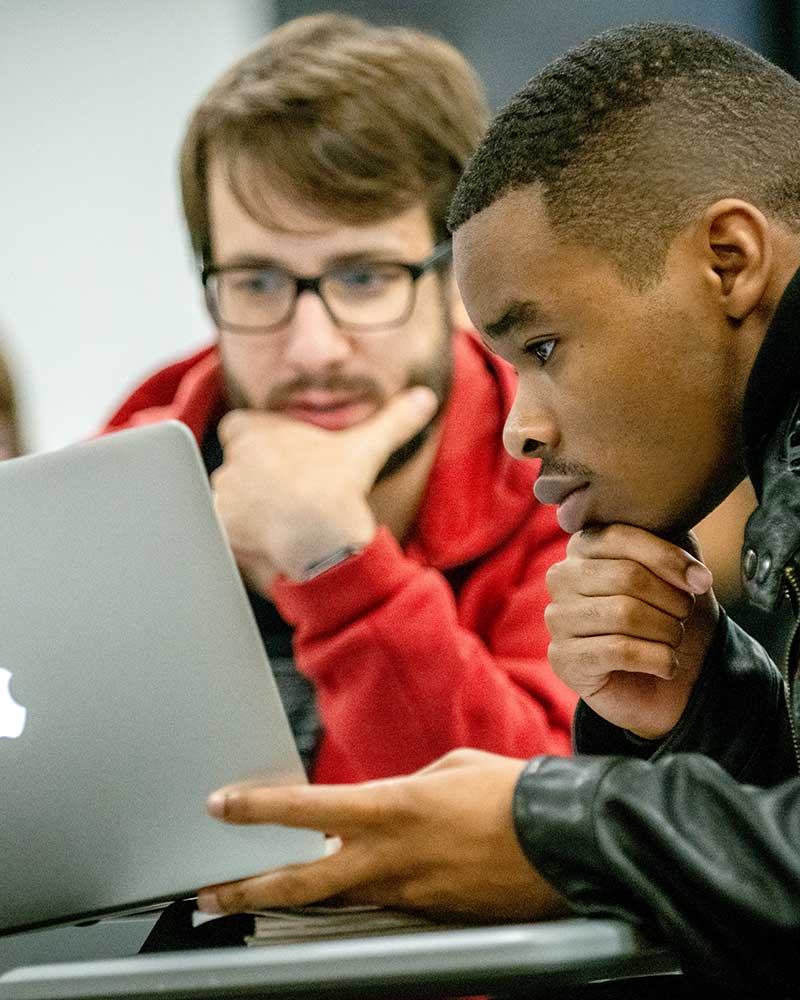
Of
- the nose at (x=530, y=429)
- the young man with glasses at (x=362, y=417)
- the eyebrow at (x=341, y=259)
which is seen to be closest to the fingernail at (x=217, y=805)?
the nose at (x=530, y=429)

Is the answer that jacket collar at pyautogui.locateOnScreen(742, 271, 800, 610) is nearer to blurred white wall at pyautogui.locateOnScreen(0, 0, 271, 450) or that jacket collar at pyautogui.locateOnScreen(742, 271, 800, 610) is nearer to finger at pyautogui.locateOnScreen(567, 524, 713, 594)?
finger at pyautogui.locateOnScreen(567, 524, 713, 594)

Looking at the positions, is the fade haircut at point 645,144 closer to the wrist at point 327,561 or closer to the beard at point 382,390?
the wrist at point 327,561

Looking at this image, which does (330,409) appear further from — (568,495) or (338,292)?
(568,495)

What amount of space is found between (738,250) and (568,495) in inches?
8.5

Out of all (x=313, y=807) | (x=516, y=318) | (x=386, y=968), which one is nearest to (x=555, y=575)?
(x=516, y=318)

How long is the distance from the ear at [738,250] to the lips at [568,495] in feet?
0.55

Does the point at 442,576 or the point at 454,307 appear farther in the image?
the point at 454,307

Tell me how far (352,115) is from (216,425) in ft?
1.49

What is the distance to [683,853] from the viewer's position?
686 mm

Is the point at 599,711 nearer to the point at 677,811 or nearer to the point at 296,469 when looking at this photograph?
the point at 677,811

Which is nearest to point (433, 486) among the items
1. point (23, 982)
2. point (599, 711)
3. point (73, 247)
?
point (599, 711)

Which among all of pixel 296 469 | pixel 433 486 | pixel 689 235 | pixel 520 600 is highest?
pixel 689 235

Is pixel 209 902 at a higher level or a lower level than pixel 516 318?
lower

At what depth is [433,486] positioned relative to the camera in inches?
68.2
